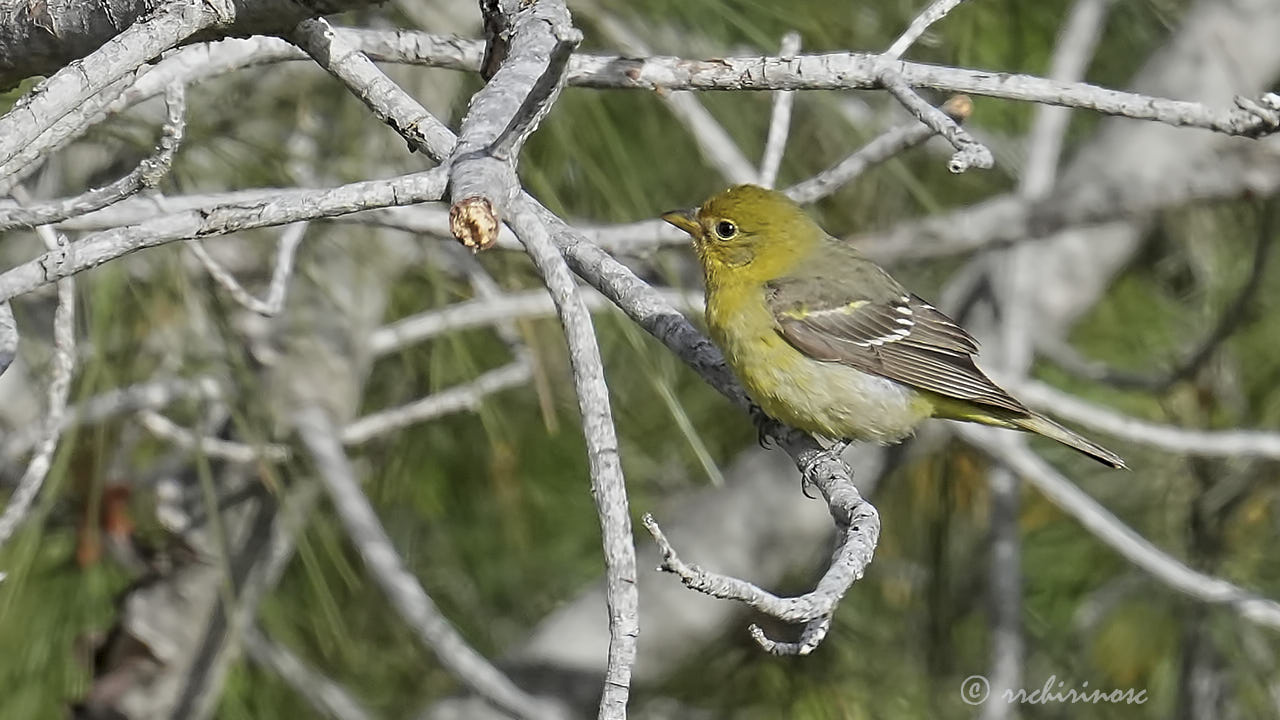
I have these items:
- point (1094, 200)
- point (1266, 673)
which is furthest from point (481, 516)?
point (1266, 673)

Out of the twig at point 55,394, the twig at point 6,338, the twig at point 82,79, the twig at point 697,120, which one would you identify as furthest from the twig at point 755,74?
the twig at point 697,120

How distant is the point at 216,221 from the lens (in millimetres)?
1399

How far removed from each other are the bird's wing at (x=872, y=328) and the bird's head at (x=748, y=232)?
2.8 inches

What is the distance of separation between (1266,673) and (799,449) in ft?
5.87

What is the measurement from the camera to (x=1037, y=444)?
4.18 m

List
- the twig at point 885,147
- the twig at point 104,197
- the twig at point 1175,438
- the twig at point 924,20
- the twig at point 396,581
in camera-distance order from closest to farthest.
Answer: the twig at point 104,197, the twig at point 924,20, the twig at point 885,147, the twig at point 396,581, the twig at point 1175,438

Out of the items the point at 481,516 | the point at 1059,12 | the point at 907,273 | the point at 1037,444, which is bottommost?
the point at 481,516

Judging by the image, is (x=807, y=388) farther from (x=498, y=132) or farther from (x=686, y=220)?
(x=498, y=132)

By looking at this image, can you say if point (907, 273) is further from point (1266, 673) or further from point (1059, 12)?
point (1266, 673)

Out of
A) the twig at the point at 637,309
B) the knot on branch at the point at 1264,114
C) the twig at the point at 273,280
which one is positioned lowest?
the knot on branch at the point at 1264,114

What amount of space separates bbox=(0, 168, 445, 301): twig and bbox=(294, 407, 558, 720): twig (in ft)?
4.23

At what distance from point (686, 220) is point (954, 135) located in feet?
5.39

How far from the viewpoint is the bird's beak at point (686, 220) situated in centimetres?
298

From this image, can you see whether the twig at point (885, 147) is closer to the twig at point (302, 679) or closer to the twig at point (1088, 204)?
the twig at point (1088, 204)
